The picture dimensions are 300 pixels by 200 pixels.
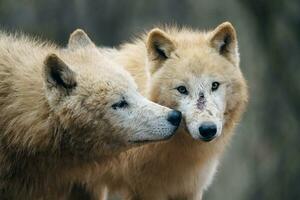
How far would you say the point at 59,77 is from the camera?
7.78 meters

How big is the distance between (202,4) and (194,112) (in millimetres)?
9604

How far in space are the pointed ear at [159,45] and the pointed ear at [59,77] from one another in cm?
120

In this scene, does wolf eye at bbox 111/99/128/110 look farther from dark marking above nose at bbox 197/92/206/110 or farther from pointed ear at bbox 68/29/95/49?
pointed ear at bbox 68/29/95/49

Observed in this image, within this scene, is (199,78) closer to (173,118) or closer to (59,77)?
(173,118)

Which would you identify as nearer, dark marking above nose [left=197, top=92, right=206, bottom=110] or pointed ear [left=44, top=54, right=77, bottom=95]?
pointed ear [left=44, top=54, right=77, bottom=95]

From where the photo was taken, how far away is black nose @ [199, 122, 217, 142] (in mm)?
7906

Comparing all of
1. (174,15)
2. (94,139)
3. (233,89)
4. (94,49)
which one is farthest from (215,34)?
(174,15)

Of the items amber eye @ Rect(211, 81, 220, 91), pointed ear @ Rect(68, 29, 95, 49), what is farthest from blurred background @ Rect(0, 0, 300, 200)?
amber eye @ Rect(211, 81, 220, 91)

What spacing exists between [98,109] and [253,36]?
1007 centimetres

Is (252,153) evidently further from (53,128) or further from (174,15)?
(53,128)

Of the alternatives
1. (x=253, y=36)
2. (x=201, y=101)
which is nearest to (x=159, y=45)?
(x=201, y=101)

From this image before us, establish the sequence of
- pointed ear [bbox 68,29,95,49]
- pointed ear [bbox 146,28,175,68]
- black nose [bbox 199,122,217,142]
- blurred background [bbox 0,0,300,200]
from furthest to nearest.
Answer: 1. blurred background [bbox 0,0,300,200]
2. pointed ear [bbox 146,28,175,68]
3. pointed ear [bbox 68,29,95,49]
4. black nose [bbox 199,122,217,142]

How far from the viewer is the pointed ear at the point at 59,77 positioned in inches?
303

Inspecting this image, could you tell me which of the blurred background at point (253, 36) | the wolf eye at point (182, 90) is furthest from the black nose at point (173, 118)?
the blurred background at point (253, 36)
